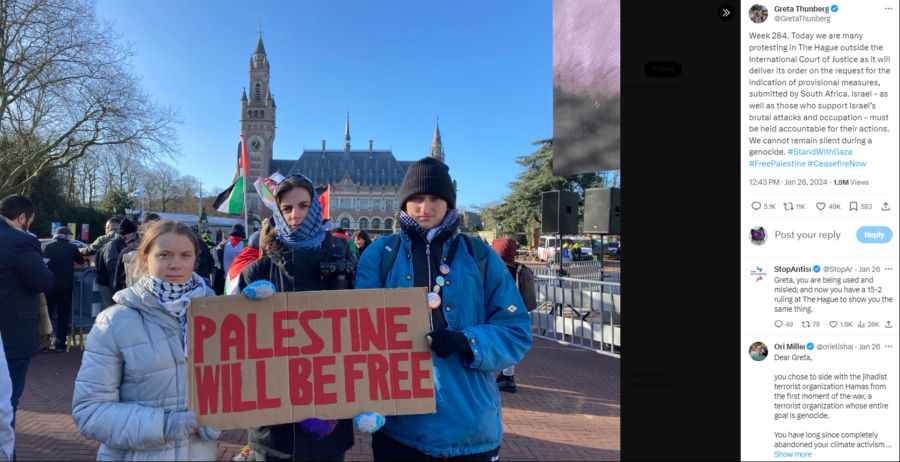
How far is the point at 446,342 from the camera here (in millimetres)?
1637

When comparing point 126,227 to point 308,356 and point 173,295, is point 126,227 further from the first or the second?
point 308,356

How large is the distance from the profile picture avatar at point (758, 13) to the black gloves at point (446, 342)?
1.50m

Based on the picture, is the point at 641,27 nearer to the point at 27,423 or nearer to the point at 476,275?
the point at 476,275

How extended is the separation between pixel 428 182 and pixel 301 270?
75 centimetres

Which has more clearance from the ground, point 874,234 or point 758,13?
point 758,13

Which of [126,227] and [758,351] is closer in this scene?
[758,351]

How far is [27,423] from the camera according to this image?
13.1 feet

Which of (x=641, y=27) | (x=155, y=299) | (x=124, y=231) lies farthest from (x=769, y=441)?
(x=124, y=231)

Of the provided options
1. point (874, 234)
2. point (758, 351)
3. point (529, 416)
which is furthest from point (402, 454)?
point (529, 416)

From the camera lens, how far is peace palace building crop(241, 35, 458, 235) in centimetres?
7438

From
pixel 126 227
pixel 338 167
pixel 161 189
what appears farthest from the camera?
pixel 338 167

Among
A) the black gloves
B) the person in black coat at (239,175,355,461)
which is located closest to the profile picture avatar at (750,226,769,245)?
the black gloves

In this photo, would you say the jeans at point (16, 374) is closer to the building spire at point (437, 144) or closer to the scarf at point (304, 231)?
the scarf at point (304, 231)

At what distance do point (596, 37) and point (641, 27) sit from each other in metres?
2.79
